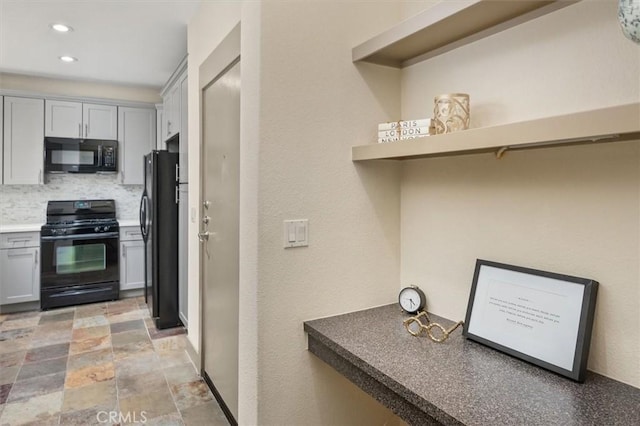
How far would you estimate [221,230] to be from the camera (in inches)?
89.0

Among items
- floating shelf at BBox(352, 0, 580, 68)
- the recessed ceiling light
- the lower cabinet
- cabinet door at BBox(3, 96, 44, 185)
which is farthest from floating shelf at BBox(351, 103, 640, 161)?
cabinet door at BBox(3, 96, 44, 185)

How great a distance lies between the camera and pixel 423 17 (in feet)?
4.21

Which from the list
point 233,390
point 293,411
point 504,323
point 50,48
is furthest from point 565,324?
point 50,48

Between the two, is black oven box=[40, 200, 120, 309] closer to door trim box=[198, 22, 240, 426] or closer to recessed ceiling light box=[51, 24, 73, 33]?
recessed ceiling light box=[51, 24, 73, 33]

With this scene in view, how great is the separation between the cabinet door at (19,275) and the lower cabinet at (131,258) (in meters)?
0.81

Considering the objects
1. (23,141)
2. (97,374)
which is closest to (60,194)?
(23,141)

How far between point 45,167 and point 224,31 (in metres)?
3.33

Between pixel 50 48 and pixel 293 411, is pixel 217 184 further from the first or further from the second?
pixel 50 48

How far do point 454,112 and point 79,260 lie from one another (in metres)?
4.43

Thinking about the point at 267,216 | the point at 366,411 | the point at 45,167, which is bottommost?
the point at 366,411

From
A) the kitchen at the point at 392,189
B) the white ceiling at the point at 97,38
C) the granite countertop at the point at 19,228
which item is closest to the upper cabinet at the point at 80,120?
the white ceiling at the point at 97,38

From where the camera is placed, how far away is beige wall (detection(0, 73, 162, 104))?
14.3 feet

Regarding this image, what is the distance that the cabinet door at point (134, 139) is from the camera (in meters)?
4.75

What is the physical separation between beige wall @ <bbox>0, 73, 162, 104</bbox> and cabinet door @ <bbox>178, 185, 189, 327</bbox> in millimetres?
2287
